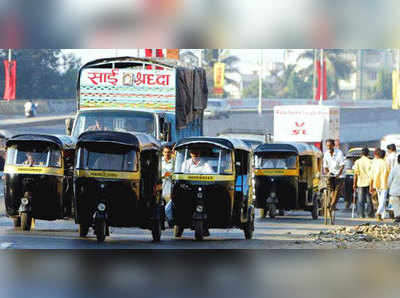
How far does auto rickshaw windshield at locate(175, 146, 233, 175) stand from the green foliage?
60491 mm

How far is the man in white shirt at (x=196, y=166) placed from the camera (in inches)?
781

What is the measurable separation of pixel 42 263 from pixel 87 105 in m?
12.1

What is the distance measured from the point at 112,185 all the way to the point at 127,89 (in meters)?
9.09

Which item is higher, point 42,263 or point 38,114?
point 38,114

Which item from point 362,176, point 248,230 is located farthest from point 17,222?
point 362,176

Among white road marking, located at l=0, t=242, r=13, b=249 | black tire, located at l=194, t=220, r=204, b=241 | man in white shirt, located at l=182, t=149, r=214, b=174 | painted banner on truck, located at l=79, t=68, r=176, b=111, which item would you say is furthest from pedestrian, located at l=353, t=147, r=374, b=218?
white road marking, located at l=0, t=242, r=13, b=249

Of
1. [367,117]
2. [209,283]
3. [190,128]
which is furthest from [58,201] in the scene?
[367,117]

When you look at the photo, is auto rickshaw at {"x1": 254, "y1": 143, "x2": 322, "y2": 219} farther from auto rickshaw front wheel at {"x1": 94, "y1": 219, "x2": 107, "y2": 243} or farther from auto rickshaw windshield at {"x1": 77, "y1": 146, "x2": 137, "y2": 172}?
auto rickshaw front wheel at {"x1": 94, "y1": 219, "x2": 107, "y2": 243}

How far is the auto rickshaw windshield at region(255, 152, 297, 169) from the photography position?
27.5 metres

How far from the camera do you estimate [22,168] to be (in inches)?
799

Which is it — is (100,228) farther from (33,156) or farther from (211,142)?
(211,142)
